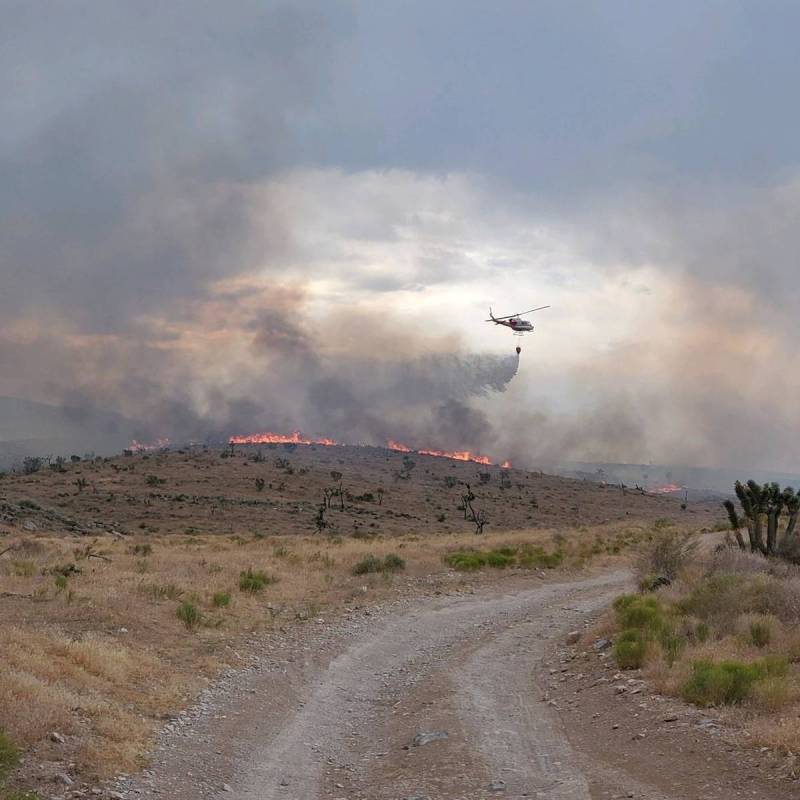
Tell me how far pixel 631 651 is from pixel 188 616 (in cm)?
1060

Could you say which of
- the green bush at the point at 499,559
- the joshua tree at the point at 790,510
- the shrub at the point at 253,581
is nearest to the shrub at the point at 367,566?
the shrub at the point at 253,581

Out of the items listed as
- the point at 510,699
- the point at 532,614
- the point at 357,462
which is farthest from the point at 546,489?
the point at 510,699

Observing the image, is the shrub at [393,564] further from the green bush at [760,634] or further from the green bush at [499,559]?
the green bush at [760,634]

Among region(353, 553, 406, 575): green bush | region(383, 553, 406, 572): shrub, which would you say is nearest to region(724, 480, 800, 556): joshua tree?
region(383, 553, 406, 572): shrub

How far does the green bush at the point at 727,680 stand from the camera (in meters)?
12.1

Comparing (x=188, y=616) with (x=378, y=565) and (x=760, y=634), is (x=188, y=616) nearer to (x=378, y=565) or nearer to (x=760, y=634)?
(x=378, y=565)

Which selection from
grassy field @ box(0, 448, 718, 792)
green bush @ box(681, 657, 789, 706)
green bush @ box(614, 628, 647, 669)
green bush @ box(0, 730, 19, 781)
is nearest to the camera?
green bush @ box(0, 730, 19, 781)

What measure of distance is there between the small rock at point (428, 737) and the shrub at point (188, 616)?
8.63 meters

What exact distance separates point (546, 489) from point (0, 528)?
87768 mm

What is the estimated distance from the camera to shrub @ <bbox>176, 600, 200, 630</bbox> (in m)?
19.3

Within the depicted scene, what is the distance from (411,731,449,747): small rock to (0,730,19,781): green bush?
5.54 metres

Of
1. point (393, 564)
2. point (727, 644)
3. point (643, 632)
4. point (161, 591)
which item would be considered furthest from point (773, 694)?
point (393, 564)

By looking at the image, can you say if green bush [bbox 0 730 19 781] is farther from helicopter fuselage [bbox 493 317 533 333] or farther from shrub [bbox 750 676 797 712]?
helicopter fuselage [bbox 493 317 533 333]

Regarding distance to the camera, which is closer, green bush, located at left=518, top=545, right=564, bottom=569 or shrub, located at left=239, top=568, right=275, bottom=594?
shrub, located at left=239, top=568, right=275, bottom=594
